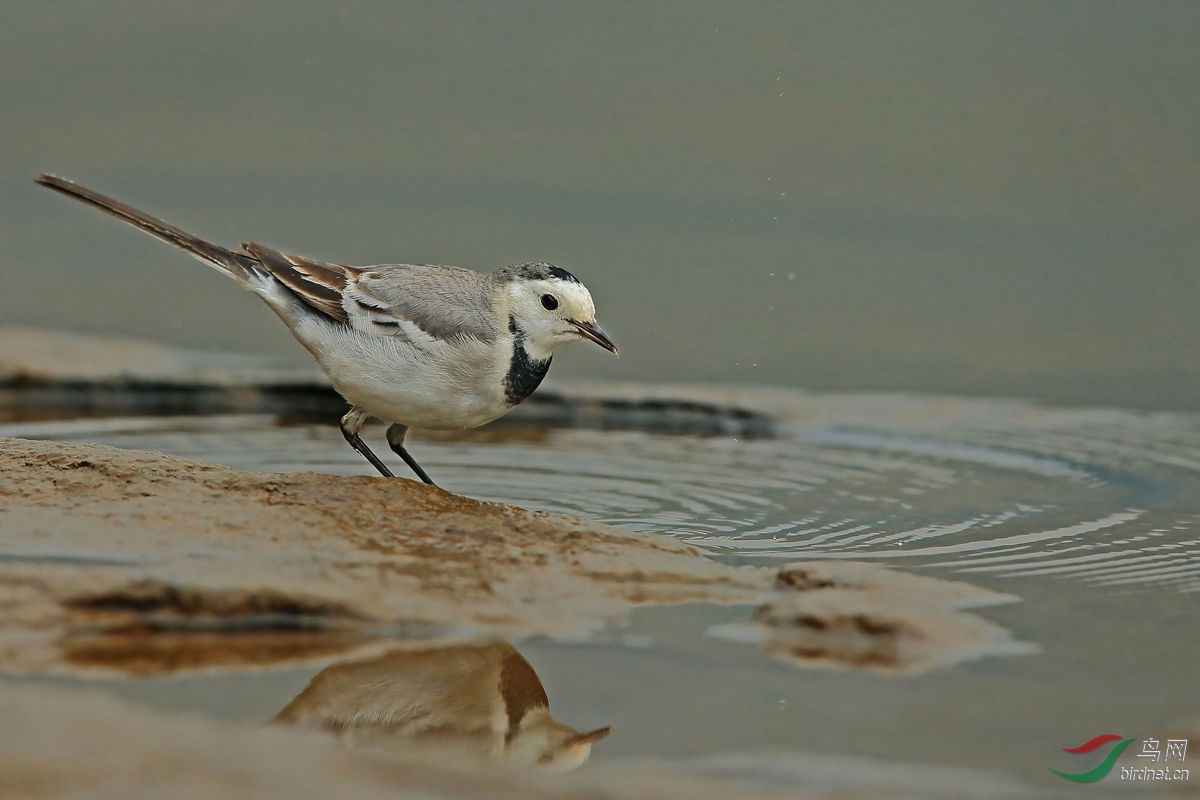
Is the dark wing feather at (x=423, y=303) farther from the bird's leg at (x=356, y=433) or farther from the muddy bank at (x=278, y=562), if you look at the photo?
the muddy bank at (x=278, y=562)

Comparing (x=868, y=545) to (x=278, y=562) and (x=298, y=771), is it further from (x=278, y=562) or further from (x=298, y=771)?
(x=298, y=771)

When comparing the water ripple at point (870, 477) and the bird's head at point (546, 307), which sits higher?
the bird's head at point (546, 307)

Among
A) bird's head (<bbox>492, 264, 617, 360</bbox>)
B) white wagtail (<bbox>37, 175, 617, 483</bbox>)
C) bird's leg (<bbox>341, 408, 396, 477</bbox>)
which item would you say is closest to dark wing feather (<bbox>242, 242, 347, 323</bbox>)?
white wagtail (<bbox>37, 175, 617, 483</bbox>)

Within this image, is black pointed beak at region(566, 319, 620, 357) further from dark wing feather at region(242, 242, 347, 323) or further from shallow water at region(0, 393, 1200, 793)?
dark wing feather at region(242, 242, 347, 323)

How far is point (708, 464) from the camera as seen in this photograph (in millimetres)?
8266

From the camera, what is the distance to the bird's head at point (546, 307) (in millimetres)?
7168

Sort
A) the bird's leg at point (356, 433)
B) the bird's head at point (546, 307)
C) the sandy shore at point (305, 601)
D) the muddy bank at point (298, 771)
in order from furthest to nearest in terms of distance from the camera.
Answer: the bird's leg at point (356, 433)
the bird's head at point (546, 307)
the sandy shore at point (305, 601)
the muddy bank at point (298, 771)

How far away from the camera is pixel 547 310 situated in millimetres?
7191

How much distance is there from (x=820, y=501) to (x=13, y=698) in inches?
162

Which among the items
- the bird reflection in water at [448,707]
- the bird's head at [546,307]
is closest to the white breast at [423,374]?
the bird's head at [546,307]

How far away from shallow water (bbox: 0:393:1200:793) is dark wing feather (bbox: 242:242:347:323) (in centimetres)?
105

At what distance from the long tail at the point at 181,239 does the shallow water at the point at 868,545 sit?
1.01m

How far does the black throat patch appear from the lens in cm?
707

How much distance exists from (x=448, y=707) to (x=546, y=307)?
2.94 meters
